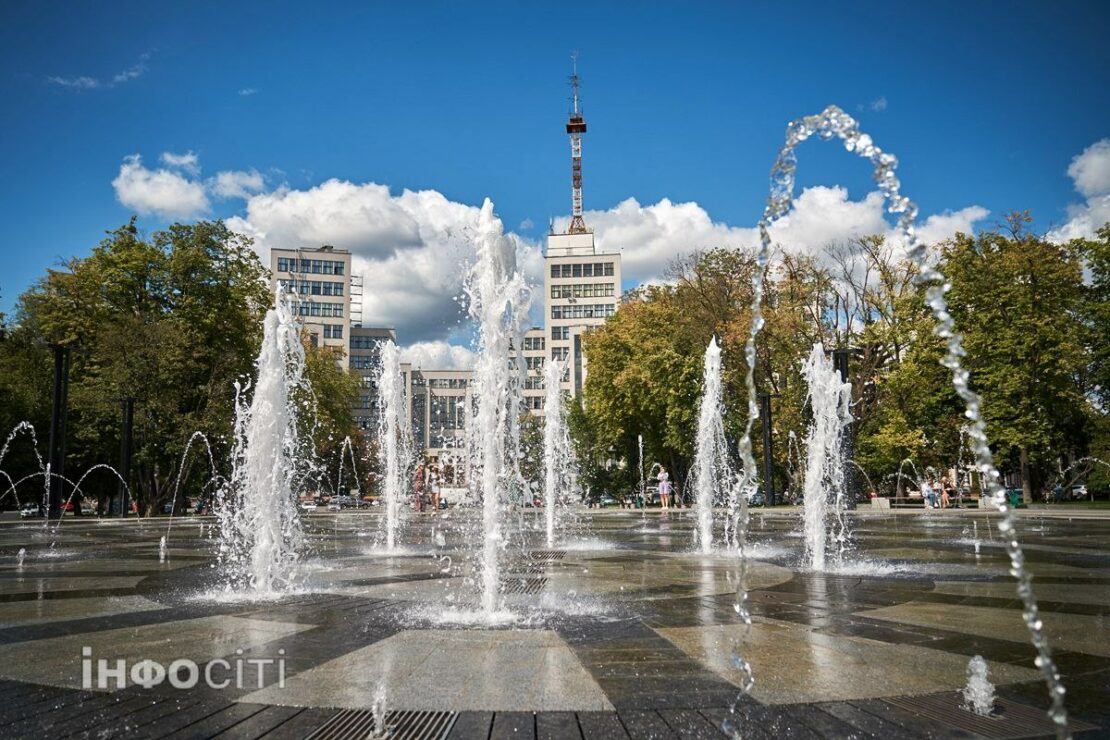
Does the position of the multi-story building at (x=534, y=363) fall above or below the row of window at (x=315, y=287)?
below

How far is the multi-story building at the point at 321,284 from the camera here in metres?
96.6

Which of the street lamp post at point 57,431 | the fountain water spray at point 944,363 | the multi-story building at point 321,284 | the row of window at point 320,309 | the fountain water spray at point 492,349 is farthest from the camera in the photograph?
the multi-story building at point 321,284

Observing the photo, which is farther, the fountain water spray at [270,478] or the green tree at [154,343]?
the green tree at [154,343]

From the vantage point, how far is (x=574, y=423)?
54.5 metres

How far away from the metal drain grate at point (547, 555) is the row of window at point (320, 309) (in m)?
88.0

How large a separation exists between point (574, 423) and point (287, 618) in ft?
158

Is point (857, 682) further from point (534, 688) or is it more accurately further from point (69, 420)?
point (69, 420)

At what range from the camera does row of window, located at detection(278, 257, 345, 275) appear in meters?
97.9

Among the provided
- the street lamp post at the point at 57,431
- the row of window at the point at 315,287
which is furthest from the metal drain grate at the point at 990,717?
the row of window at the point at 315,287

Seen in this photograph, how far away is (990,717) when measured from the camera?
3697 mm

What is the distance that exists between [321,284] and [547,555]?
92.4 m

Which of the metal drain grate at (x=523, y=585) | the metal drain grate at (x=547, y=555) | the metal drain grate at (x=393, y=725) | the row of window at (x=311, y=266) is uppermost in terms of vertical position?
the row of window at (x=311, y=266)

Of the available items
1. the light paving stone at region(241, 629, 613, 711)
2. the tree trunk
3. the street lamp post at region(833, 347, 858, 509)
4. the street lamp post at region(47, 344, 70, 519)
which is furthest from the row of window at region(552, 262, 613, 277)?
the light paving stone at region(241, 629, 613, 711)

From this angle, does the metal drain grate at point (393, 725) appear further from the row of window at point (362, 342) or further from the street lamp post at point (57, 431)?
the row of window at point (362, 342)
